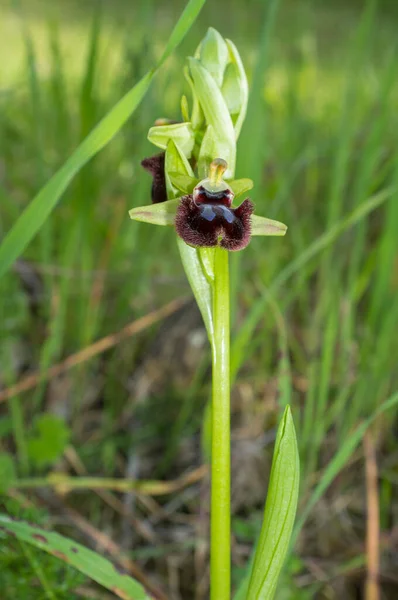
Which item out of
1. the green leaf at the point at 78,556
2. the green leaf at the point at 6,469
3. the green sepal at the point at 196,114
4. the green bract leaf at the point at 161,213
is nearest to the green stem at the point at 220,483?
the green leaf at the point at 78,556

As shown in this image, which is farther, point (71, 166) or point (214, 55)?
point (214, 55)

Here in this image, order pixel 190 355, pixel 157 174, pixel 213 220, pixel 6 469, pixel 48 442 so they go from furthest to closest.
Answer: pixel 190 355 → pixel 48 442 → pixel 6 469 → pixel 157 174 → pixel 213 220

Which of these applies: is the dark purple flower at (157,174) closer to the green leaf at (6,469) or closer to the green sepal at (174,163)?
the green sepal at (174,163)

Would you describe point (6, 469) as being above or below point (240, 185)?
below

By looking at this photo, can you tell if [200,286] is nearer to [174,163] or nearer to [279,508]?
[174,163]

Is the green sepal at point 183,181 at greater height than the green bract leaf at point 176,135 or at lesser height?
lesser

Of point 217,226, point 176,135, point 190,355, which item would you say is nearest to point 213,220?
point 217,226

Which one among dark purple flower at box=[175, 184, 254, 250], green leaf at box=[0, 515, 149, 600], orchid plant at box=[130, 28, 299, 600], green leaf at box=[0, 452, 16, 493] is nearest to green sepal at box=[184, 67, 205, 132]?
orchid plant at box=[130, 28, 299, 600]
